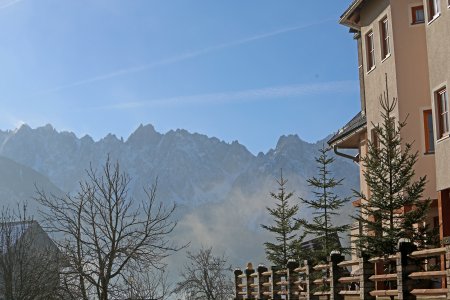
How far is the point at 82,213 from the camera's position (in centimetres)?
3020

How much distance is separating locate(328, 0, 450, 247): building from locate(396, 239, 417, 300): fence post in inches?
197

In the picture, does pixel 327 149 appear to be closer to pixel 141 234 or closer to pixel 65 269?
pixel 141 234

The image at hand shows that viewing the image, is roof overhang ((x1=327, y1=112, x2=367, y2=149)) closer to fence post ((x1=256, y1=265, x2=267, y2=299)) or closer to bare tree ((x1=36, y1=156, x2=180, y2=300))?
fence post ((x1=256, y1=265, x2=267, y2=299))

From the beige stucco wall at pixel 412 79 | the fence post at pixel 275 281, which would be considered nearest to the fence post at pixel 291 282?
the fence post at pixel 275 281

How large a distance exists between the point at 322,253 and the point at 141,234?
6895 mm

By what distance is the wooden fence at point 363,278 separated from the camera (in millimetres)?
16092

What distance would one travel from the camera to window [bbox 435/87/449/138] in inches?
843

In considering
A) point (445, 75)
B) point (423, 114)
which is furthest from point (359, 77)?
point (445, 75)

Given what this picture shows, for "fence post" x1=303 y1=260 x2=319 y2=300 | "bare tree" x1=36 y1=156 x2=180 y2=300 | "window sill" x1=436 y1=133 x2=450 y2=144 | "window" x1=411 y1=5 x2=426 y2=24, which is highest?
"window" x1=411 y1=5 x2=426 y2=24

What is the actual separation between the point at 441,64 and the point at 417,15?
13.0 feet

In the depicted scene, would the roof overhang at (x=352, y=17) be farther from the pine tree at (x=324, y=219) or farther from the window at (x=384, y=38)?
the pine tree at (x=324, y=219)

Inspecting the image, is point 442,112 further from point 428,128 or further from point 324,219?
point 324,219

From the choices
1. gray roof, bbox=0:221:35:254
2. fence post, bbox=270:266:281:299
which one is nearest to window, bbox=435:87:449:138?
fence post, bbox=270:266:281:299

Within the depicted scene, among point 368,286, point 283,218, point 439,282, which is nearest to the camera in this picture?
point 368,286
